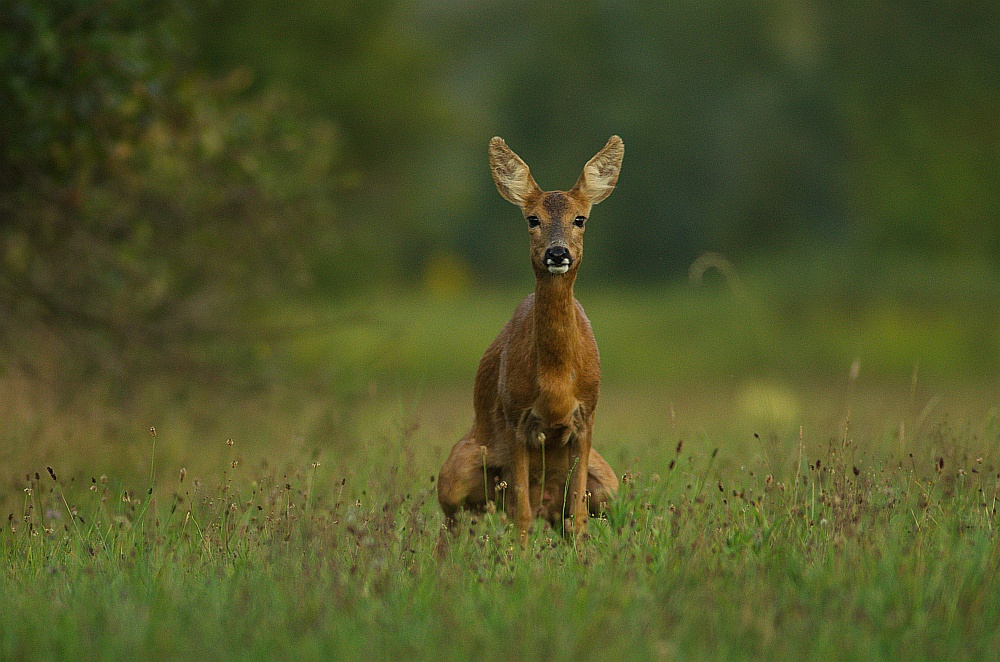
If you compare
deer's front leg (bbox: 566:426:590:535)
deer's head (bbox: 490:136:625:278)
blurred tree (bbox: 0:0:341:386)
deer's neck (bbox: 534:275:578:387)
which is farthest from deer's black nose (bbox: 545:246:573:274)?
blurred tree (bbox: 0:0:341:386)

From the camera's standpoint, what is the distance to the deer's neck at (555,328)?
15.6 feet

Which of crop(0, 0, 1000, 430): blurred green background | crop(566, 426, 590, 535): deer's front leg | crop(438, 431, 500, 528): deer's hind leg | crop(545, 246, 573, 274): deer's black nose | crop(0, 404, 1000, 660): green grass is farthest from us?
crop(0, 0, 1000, 430): blurred green background

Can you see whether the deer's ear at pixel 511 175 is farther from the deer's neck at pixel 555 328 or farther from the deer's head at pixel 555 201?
the deer's neck at pixel 555 328

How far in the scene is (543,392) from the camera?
482 cm

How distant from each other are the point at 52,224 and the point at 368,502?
4.26 metres

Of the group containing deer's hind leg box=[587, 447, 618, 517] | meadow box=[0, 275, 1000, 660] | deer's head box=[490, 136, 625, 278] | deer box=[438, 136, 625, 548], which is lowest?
Result: meadow box=[0, 275, 1000, 660]

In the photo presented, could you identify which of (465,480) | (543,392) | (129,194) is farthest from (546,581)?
(129,194)

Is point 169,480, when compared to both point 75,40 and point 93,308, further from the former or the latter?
point 75,40

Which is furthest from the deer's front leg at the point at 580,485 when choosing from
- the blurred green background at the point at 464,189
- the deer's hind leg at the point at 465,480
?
the blurred green background at the point at 464,189

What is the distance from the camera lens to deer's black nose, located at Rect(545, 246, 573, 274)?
4.46 m

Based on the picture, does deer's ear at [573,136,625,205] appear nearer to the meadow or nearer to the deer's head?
the deer's head

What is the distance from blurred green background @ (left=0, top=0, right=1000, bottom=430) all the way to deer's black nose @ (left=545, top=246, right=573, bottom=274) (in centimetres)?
145

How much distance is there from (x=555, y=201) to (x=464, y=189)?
2096 cm

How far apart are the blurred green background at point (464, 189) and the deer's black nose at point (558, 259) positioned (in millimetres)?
1455
